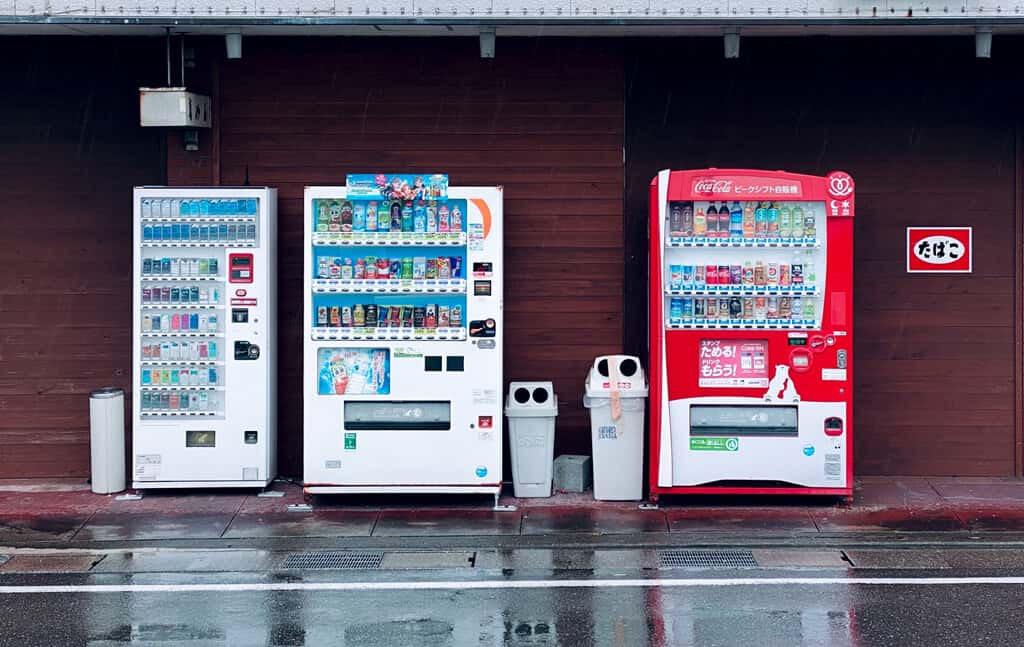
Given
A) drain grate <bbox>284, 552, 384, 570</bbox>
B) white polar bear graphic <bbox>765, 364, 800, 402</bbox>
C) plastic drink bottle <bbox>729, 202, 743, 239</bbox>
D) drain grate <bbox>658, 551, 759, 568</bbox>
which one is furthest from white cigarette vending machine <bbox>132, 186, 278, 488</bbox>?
white polar bear graphic <bbox>765, 364, 800, 402</bbox>

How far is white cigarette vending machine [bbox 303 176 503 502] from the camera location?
11445mm

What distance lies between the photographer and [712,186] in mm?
11242

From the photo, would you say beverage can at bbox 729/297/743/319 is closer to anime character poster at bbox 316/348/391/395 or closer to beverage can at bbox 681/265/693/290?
beverage can at bbox 681/265/693/290

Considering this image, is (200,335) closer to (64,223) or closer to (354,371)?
(354,371)

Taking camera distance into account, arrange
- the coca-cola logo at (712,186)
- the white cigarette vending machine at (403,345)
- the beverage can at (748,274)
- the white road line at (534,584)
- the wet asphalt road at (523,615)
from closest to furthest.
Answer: the wet asphalt road at (523,615) → the white road line at (534,584) → the coca-cola logo at (712,186) → the beverage can at (748,274) → the white cigarette vending machine at (403,345)

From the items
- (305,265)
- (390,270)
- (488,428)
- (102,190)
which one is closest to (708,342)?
(488,428)

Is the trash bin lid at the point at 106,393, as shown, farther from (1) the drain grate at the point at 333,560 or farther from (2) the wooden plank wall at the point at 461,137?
(1) the drain grate at the point at 333,560

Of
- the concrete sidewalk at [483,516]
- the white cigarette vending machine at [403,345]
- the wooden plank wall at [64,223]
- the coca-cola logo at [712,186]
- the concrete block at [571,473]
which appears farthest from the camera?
the wooden plank wall at [64,223]

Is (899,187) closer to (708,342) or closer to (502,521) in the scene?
(708,342)

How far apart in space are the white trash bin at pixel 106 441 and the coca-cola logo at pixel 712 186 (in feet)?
18.4

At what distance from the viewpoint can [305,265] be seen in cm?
1142

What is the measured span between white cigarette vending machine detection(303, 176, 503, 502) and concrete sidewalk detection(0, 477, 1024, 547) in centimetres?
39

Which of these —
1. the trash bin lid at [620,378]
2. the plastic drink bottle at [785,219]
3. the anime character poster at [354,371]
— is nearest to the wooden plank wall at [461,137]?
the trash bin lid at [620,378]

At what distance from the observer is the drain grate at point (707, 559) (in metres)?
9.70
